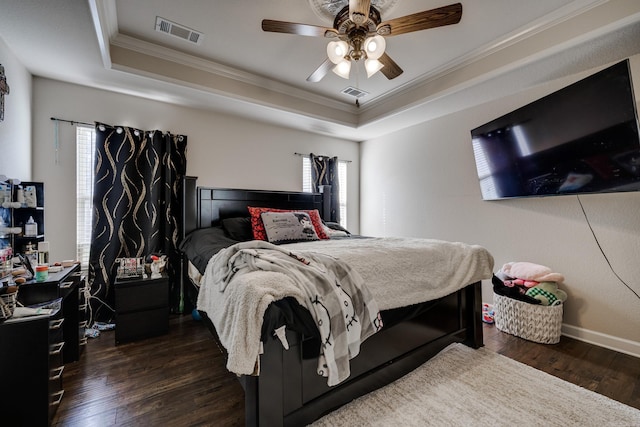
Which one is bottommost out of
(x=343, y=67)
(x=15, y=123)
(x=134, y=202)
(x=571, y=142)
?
(x=134, y=202)

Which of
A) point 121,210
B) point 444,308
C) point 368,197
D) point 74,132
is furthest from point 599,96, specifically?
point 74,132

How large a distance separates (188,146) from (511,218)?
3720mm

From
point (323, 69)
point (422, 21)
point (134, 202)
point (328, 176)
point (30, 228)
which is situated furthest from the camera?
point (328, 176)

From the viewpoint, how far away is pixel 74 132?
2758 mm

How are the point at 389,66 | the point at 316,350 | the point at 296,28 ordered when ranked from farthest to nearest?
the point at 389,66 < the point at 296,28 < the point at 316,350

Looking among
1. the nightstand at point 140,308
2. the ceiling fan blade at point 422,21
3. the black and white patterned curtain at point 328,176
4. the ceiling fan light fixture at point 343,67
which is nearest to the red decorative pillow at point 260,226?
the nightstand at point 140,308

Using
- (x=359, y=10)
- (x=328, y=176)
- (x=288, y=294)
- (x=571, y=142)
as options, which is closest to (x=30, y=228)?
(x=288, y=294)

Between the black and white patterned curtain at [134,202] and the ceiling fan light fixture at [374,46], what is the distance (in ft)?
7.58

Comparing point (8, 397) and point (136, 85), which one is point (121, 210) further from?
point (8, 397)

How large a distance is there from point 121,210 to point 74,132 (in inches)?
33.9

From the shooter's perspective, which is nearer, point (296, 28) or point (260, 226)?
point (296, 28)

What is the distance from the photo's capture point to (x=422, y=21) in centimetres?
177

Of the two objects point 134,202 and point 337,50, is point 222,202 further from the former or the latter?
point 337,50

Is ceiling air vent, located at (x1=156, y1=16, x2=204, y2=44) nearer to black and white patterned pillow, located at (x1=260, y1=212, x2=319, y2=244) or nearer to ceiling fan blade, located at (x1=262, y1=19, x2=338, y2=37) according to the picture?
ceiling fan blade, located at (x1=262, y1=19, x2=338, y2=37)
